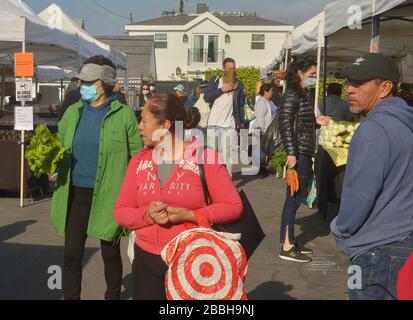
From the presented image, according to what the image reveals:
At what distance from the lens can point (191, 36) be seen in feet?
198

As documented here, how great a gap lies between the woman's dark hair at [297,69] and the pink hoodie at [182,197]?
3.30 meters

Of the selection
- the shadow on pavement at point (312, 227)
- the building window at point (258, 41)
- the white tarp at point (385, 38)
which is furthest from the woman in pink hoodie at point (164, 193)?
the building window at point (258, 41)

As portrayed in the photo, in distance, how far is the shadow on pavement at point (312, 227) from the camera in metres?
7.89

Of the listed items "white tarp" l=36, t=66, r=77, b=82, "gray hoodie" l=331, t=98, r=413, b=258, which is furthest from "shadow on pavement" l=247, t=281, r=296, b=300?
"white tarp" l=36, t=66, r=77, b=82

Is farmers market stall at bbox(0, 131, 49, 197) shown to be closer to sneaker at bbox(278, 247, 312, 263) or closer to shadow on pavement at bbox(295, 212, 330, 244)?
shadow on pavement at bbox(295, 212, 330, 244)

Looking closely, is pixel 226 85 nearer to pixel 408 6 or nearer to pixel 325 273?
pixel 408 6

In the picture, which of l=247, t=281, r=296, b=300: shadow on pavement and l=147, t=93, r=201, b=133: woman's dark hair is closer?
l=147, t=93, r=201, b=133: woman's dark hair

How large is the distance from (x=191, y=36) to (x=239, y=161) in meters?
46.3

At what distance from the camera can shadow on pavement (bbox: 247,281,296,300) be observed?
555 centimetres

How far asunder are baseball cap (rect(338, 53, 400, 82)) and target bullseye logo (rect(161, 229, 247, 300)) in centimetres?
105

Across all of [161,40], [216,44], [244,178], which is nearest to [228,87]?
[244,178]

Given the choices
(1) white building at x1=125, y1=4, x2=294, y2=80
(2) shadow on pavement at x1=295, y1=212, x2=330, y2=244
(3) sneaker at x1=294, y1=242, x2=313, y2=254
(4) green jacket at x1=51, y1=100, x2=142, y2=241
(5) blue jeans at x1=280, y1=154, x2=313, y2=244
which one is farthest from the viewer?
(1) white building at x1=125, y1=4, x2=294, y2=80

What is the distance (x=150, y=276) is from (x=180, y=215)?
1.42 feet

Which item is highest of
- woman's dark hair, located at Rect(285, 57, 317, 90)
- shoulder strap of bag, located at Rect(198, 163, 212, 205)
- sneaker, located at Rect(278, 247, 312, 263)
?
woman's dark hair, located at Rect(285, 57, 317, 90)
